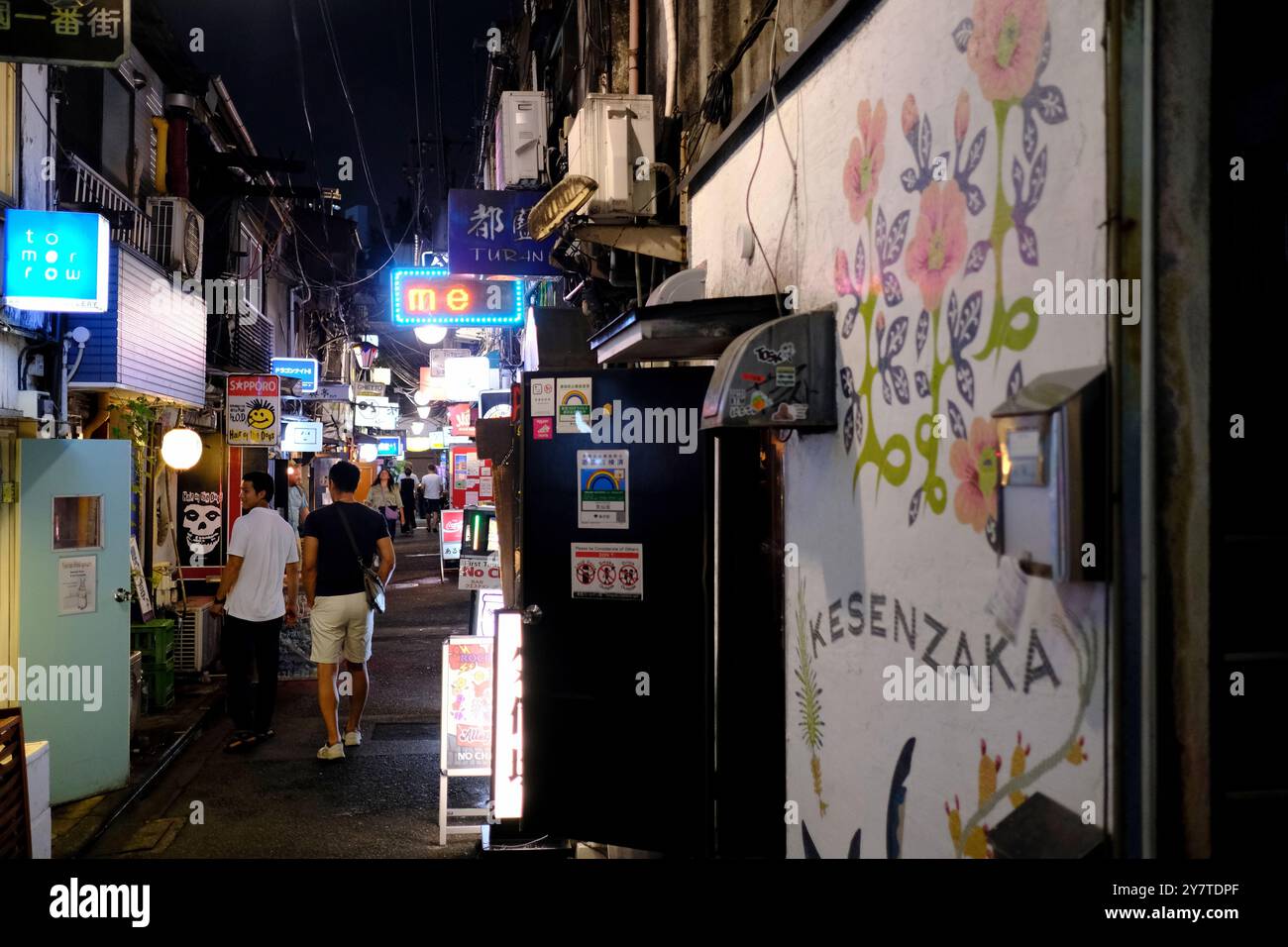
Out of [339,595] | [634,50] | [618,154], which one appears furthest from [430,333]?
[618,154]

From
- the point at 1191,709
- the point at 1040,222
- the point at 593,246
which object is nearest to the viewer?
the point at 1191,709

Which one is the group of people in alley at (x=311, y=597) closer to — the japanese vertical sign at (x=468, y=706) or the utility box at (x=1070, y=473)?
the japanese vertical sign at (x=468, y=706)

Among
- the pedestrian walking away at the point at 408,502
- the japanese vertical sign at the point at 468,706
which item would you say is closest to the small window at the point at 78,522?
the japanese vertical sign at the point at 468,706

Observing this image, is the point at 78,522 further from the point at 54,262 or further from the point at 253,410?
the point at 253,410

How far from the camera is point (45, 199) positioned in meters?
10.1

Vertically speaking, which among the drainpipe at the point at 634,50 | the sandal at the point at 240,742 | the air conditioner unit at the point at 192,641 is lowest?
the sandal at the point at 240,742

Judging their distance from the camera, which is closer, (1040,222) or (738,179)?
(1040,222)

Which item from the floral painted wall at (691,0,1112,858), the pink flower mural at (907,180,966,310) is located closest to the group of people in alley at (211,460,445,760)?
the floral painted wall at (691,0,1112,858)

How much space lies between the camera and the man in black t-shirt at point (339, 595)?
9273 millimetres

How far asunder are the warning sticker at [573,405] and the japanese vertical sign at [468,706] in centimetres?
208

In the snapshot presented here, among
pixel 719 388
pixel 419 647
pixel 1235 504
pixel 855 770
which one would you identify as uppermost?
pixel 719 388
